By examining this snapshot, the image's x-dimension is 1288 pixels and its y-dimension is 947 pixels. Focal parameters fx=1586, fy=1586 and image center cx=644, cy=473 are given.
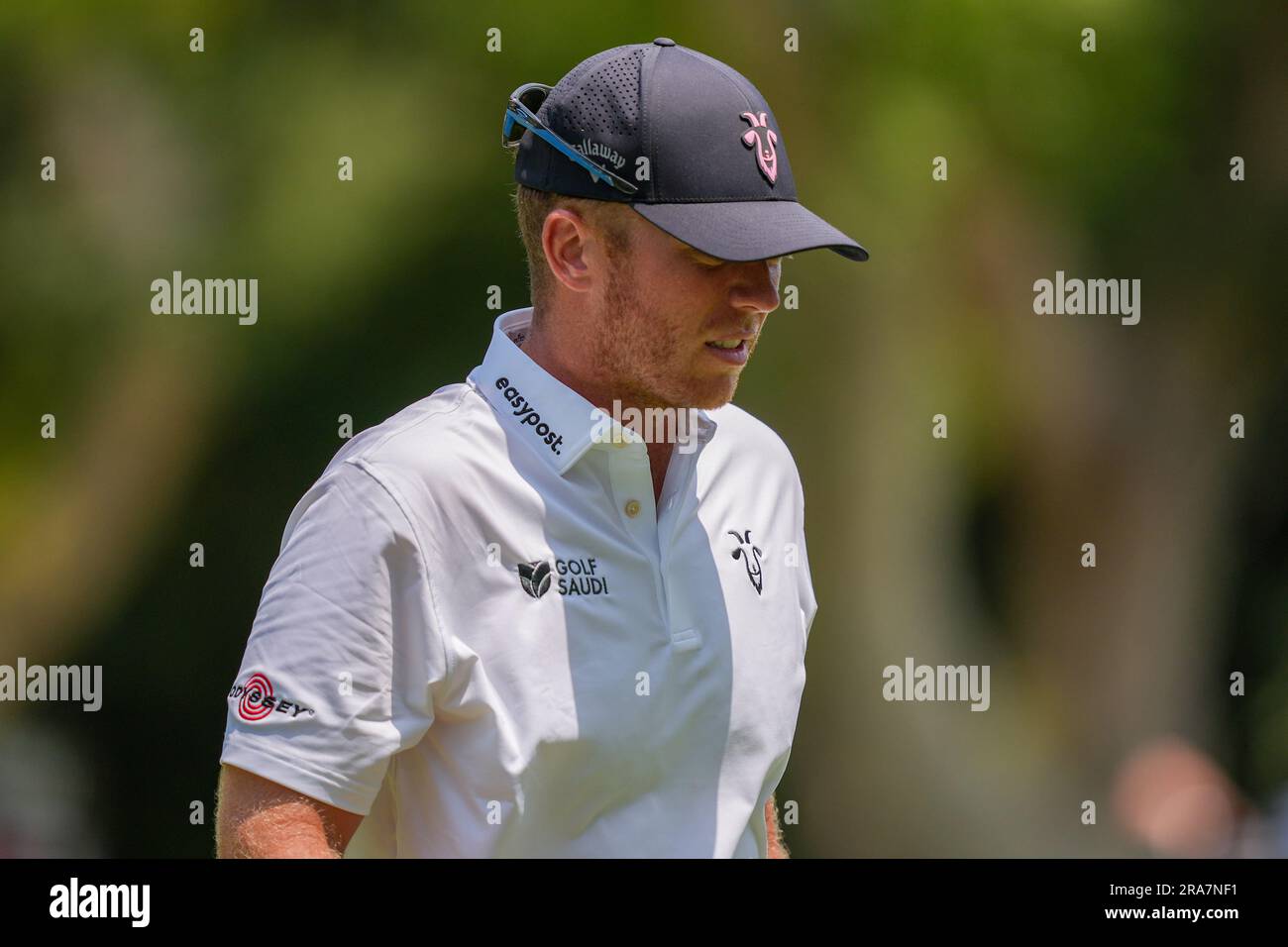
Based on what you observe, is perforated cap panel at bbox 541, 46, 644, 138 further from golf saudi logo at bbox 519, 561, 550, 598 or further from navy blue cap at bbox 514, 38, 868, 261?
golf saudi logo at bbox 519, 561, 550, 598

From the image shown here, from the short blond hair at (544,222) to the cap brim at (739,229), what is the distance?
0.06 metres

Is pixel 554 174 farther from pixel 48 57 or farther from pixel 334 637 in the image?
pixel 48 57

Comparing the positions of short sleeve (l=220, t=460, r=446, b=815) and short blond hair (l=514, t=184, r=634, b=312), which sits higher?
short blond hair (l=514, t=184, r=634, b=312)

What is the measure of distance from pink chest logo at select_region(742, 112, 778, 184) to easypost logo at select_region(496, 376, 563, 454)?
0.48 m

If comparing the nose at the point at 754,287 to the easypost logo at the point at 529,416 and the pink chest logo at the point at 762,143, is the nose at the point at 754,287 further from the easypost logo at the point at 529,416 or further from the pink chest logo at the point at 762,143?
the easypost logo at the point at 529,416

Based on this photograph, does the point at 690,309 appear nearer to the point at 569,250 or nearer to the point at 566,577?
the point at 569,250

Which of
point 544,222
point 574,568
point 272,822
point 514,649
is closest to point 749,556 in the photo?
point 574,568

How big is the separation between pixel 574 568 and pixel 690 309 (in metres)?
0.41

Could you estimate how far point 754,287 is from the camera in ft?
7.55

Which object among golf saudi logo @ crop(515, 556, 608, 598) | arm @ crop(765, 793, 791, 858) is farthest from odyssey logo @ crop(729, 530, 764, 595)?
arm @ crop(765, 793, 791, 858)

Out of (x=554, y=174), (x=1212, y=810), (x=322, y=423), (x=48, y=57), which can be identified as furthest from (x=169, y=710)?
(x=554, y=174)

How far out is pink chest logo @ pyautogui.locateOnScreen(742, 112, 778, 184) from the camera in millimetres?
2271

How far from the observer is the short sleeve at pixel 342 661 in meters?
2.00
